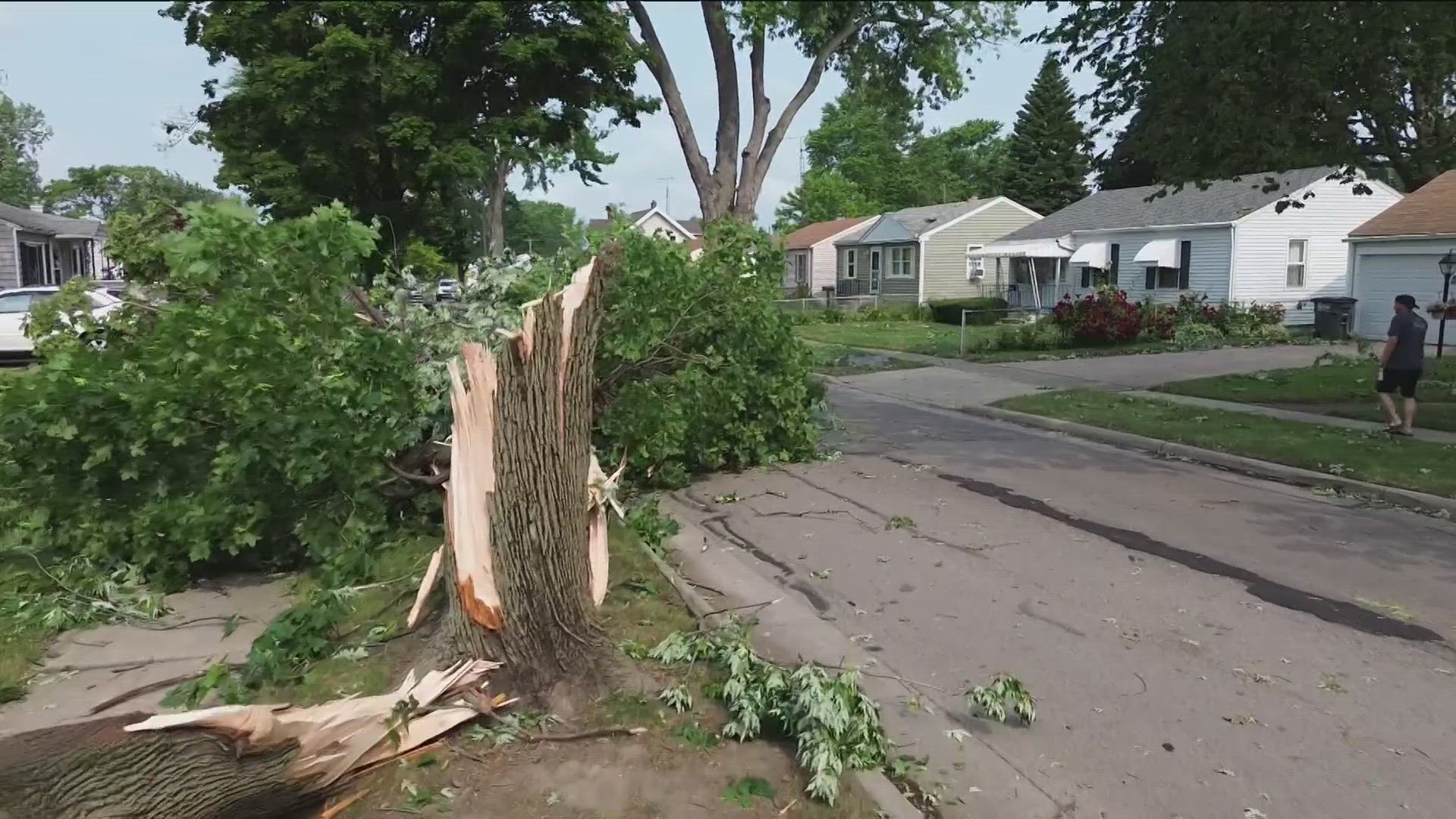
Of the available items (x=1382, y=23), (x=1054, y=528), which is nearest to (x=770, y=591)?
(x=1054, y=528)

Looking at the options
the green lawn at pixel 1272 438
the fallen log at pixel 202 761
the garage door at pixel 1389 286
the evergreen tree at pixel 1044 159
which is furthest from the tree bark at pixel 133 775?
the evergreen tree at pixel 1044 159

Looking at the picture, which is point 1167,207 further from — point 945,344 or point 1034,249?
point 945,344

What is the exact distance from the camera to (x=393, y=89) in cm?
2044

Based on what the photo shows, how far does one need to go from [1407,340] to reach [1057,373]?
25.9 ft

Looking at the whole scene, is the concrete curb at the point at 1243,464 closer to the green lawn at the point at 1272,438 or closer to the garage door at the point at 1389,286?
the green lawn at the point at 1272,438

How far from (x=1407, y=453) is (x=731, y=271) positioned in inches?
270

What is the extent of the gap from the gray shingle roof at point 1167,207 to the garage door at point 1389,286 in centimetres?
260

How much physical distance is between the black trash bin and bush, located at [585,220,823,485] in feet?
68.3

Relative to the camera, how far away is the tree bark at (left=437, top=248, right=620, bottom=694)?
4520 mm

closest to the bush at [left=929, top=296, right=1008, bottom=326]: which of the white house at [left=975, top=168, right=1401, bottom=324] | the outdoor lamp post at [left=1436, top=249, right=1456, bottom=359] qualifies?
the white house at [left=975, top=168, right=1401, bottom=324]

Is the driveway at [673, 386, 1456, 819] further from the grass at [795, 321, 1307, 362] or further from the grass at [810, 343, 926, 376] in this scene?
the grass at [810, 343, 926, 376]

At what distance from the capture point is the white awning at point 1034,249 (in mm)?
36062

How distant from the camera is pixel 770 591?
659 centimetres

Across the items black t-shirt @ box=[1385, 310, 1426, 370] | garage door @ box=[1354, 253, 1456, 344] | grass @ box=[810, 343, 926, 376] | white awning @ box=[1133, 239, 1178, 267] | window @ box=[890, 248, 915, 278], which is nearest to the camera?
black t-shirt @ box=[1385, 310, 1426, 370]
